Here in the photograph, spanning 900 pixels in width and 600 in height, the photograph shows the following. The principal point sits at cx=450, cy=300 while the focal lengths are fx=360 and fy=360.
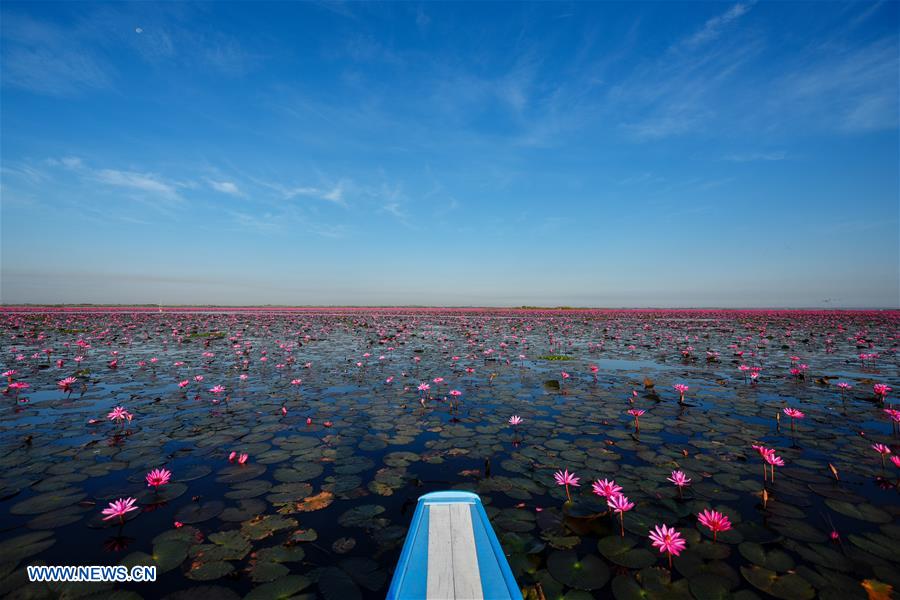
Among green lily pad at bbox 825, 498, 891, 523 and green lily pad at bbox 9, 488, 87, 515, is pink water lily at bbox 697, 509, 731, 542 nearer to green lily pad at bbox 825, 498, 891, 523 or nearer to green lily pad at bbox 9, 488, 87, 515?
green lily pad at bbox 825, 498, 891, 523

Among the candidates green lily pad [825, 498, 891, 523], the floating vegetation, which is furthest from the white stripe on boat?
green lily pad [825, 498, 891, 523]

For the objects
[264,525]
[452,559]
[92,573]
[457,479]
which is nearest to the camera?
[452,559]

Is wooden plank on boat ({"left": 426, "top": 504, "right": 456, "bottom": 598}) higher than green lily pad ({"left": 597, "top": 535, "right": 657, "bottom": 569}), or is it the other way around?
wooden plank on boat ({"left": 426, "top": 504, "right": 456, "bottom": 598})

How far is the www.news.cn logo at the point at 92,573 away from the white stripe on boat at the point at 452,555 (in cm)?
206

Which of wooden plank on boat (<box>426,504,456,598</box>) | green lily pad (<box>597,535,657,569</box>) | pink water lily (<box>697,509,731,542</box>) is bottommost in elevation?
green lily pad (<box>597,535,657,569</box>)

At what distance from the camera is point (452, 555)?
2516mm

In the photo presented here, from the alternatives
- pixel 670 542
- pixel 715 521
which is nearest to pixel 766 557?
pixel 715 521

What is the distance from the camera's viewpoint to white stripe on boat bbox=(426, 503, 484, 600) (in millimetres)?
2199

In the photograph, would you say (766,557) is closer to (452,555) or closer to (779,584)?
(779,584)

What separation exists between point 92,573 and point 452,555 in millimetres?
2647

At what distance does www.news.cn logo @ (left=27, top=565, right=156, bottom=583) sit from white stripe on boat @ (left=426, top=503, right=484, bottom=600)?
2059mm

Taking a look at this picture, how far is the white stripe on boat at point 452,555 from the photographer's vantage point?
2.20 meters

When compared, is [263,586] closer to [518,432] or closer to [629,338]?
[518,432]

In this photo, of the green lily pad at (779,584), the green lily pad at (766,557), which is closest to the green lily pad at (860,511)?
the green lily pad at (766,557)
